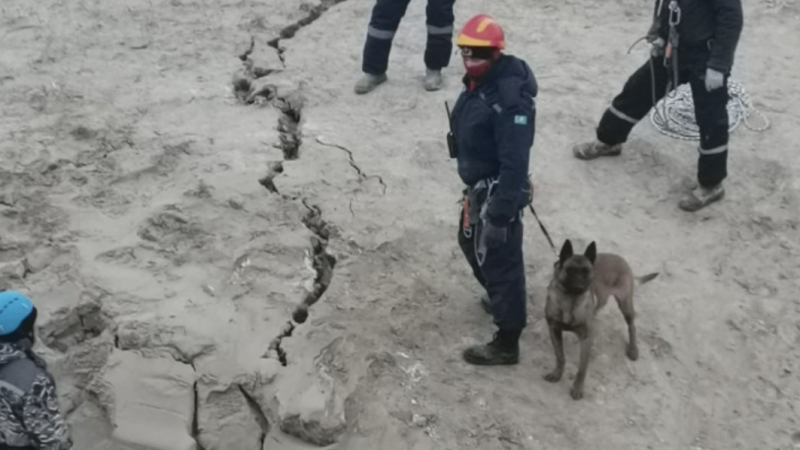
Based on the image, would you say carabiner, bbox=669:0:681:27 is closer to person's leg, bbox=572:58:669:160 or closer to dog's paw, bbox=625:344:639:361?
person's leg, bbox=572:58:669:160

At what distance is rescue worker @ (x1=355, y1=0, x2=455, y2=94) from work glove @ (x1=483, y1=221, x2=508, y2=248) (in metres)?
3.11

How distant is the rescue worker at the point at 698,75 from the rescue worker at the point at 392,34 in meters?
1.58

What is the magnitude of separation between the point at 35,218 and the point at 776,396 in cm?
459

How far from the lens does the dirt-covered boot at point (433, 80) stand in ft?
24.9

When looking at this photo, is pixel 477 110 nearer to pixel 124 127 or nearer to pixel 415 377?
pixel 415 377

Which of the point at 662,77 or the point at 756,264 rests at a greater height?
the point at 662,77

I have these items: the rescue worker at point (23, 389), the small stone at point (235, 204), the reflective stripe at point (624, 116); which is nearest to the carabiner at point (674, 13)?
the reflective stripe at point (624, 116)

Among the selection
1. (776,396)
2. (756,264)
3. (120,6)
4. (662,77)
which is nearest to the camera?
(776,396)

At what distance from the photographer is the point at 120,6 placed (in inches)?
350

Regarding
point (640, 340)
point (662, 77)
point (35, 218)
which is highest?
point (662, 77)

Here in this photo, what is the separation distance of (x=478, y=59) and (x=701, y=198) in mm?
2413

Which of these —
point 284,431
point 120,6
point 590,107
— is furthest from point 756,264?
point 120,6

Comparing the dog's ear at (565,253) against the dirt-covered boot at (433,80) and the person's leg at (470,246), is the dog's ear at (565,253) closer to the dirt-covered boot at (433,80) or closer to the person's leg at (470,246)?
the person's leg at (470,246)

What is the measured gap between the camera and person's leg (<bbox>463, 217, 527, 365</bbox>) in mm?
4837
